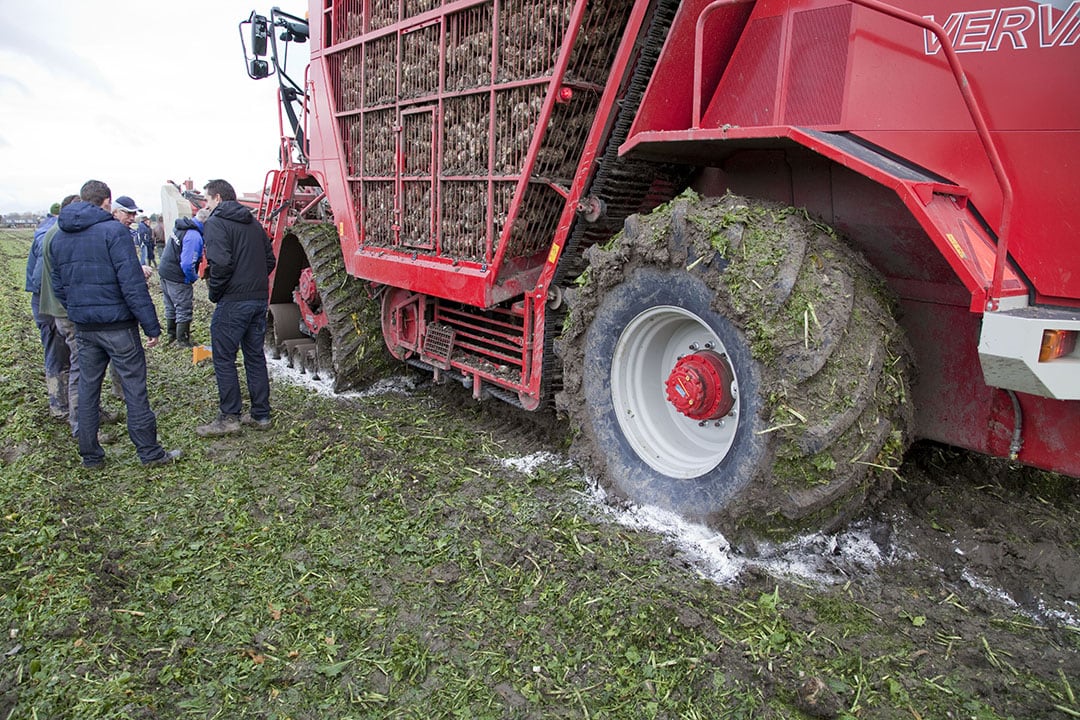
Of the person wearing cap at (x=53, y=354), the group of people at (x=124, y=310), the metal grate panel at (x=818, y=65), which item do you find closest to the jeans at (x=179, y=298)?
the group of people at (x=124, y=310)

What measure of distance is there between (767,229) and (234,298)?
392 cm

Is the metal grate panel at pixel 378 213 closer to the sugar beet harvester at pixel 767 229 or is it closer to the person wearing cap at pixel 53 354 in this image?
the sugar beet harvester at pixel 767 229

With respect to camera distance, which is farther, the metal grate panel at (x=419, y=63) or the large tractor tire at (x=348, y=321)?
the large tractor tire at (x=348, y=321)

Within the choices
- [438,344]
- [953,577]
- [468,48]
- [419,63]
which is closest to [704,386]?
[953,577]

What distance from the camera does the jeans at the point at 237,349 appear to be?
5297mm

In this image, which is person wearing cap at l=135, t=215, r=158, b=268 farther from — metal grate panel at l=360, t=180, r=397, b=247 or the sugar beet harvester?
the sugar beet harvester

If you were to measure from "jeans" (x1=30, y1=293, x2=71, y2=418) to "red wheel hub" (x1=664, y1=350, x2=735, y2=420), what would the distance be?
485 centimetres

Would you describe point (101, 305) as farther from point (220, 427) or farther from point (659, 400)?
point (659, 400)

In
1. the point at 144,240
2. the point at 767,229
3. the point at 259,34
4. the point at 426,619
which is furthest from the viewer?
the point at 144,240

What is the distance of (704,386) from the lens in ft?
10.7

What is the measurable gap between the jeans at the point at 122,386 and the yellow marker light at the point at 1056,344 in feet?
15.8

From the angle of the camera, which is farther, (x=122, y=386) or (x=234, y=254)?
(x=234, y=254)

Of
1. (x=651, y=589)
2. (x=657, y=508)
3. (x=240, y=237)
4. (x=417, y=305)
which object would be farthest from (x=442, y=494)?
(x=240, y=237)

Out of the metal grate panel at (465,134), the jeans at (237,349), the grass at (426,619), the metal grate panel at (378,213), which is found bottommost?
the grass at (426,619)
